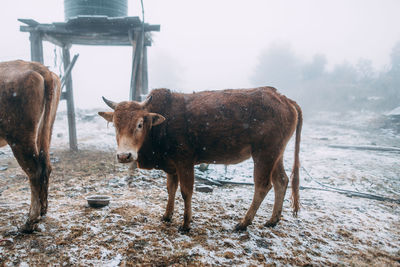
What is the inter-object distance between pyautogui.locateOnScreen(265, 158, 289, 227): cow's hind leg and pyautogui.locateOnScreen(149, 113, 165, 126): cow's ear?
190cm

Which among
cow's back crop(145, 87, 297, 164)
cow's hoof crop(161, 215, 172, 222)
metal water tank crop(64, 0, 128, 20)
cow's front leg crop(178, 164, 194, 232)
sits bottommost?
cow's hoof crop(161, 215, 172, 222)

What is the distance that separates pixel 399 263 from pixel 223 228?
2059mm

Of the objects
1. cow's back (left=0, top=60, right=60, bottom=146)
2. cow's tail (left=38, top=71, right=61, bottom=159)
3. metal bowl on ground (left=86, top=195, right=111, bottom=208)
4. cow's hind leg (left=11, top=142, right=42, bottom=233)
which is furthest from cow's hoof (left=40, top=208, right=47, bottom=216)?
cow's back (left=0, top=60, right=60, bottom=146)

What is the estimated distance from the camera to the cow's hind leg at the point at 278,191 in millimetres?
3588

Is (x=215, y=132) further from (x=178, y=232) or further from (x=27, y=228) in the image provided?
(x=27, y=228)

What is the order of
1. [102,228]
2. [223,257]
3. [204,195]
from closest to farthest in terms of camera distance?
[223,257], [102,228], [204,195]

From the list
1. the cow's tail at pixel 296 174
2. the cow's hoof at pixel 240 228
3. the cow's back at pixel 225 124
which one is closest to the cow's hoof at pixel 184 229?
the cow's hoof at pixel 240 228

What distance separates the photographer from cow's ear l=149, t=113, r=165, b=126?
10.1ft

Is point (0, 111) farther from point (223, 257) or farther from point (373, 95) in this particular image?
point (373, 95)

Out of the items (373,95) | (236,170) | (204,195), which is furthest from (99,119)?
(373,95)

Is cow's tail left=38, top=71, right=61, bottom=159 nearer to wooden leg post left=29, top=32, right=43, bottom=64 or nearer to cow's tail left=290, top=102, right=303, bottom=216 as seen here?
cow's tail left=290, top=102, right=303, bottom=216

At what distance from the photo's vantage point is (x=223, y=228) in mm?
3426

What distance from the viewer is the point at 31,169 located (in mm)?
3016

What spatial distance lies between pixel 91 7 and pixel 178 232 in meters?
6.45
